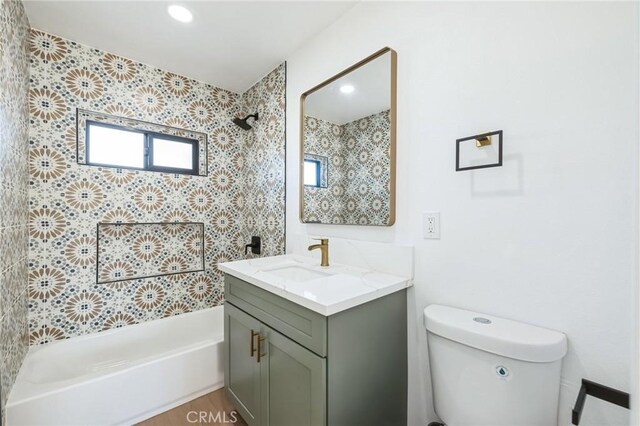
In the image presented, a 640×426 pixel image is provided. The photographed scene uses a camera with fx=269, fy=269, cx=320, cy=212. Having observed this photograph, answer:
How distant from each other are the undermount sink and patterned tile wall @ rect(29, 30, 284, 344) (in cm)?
55

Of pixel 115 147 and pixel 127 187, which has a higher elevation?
pixel 115 147

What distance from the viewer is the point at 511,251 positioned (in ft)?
3.24

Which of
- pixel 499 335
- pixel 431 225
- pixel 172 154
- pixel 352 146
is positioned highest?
pixel 172 154

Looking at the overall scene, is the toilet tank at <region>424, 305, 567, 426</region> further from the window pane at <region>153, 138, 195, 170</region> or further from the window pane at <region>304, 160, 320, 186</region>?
the window pane at <region>153, 138, 195, 170</region>

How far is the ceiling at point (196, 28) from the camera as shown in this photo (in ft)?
5.12

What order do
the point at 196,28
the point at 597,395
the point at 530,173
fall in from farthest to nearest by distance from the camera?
the point at 196,28, the point at 530,173, the point at 597,395

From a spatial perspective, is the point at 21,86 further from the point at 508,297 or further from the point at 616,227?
the point at 616,227

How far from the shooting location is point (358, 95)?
60.1 inches

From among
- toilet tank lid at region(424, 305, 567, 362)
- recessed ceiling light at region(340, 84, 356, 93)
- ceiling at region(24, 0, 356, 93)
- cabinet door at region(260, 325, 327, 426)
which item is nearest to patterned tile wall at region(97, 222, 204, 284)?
ceiling at region(24, 0, 356, 93)

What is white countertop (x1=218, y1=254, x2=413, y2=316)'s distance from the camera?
3.25 feet

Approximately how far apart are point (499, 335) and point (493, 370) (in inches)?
4.5

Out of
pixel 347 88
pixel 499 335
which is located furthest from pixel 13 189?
pixel 499 335

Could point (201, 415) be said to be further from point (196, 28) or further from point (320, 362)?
point (196, 28)

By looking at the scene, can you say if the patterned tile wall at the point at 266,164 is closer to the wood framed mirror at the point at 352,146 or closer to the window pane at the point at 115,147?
the wood framed mirror at the point at 352,146
